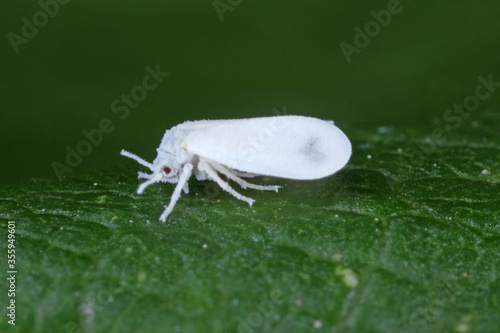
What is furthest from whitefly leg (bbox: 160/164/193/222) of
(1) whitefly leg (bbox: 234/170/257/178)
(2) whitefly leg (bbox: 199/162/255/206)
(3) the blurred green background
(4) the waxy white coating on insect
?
(3) the blurred green background

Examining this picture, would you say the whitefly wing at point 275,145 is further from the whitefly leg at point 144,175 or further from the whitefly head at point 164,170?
the whitefly leg at point 144,175

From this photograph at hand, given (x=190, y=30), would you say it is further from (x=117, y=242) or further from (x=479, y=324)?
(x=479, y=324)

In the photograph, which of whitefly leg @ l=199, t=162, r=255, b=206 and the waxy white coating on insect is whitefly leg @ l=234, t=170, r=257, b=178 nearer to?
the waxy white coating on insect

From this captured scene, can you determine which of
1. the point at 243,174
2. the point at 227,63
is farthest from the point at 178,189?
the point at 227,63

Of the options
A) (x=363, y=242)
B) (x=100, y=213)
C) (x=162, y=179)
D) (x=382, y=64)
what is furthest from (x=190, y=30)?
(x=363, y=242)

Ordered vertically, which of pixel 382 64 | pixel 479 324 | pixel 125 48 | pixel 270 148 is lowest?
pixel 479 324

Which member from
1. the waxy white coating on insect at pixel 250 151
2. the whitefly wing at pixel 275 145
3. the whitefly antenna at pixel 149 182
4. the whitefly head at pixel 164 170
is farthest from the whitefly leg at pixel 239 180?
the whitefly antenna at pixel 149 182
